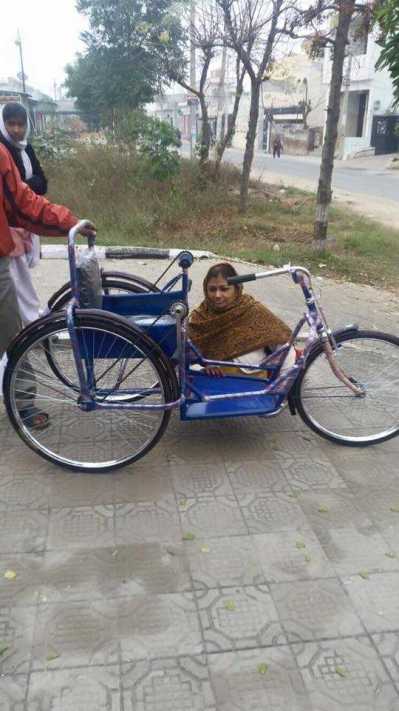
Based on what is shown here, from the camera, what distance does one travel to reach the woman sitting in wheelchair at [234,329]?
3.12 meters

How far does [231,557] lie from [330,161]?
6.13 metres

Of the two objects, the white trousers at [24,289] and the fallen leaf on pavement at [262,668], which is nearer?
the fallen leaf on pavement at [262,668]

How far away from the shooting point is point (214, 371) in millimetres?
3059

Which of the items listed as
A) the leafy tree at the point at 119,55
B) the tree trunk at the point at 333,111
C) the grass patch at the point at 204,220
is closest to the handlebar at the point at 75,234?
the grass patch at the point at 204,220

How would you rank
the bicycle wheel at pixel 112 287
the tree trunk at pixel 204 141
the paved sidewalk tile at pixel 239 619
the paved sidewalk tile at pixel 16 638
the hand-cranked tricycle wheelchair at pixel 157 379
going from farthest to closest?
the tree trunk at pixel 204 141, the bicycle wheel at pixel 112 287, the hand-cranked tricycle wheelchair at pixel 157 379, the paved sidewalk tile at pixel 239 619, the paved sidewalk tile at pixel 16 638

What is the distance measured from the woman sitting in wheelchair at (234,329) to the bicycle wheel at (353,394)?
249mm

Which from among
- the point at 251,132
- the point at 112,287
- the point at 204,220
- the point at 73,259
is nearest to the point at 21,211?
the point at 73,259

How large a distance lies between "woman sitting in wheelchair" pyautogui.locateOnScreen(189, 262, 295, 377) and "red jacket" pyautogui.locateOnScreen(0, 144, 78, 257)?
81cm

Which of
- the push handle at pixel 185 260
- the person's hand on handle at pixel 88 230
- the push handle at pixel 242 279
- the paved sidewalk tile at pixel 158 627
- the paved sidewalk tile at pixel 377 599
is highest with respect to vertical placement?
the person's hand on handle at pixel 88 230

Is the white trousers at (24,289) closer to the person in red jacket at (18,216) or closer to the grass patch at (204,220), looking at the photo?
the person in red jacket at (18,216)

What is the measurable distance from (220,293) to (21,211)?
108cm

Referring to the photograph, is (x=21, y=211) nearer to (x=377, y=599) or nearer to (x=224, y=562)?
(x=224, y=562)

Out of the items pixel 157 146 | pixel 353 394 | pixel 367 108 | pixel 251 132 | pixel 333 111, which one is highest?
pixel 367 108

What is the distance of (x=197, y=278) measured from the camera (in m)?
6.54
